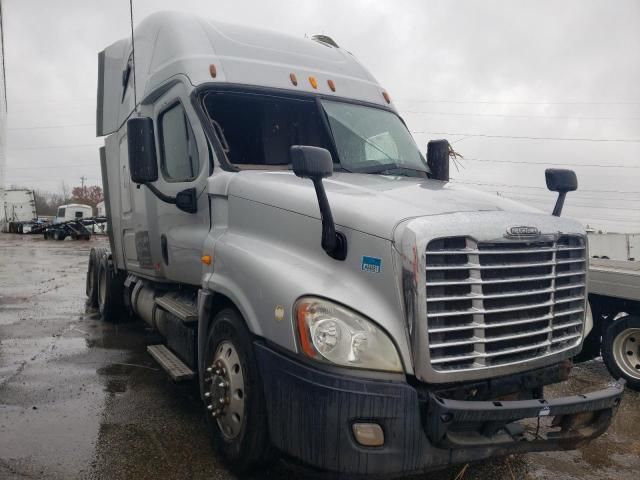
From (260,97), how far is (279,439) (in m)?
2.95

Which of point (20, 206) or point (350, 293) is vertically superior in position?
A: point (350, 293)

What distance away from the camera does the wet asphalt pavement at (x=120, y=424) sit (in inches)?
141

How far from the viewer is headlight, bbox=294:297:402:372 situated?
2.74m

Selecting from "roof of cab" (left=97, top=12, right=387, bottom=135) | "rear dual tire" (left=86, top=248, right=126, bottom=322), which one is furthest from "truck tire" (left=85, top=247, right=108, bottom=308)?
"roof of cab" (left=97, top=12, right=387, bottom=135)

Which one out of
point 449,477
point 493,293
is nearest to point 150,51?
point 493,293

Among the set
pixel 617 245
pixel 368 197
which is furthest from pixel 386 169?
pixel 617 245

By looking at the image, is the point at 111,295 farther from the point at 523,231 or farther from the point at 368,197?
the point at 523,231

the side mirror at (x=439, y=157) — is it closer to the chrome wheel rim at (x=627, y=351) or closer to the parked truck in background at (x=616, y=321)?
the parked truck in background at (x=616, y=321)

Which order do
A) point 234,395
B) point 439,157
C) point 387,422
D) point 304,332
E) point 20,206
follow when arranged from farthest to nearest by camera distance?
point 20,206 < point 439,157 < point 234,395 < point 304,332 < point 387,422

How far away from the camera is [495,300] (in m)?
2.94

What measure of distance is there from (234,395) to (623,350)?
4.61 meters

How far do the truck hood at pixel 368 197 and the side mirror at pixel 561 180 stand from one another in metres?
0.60

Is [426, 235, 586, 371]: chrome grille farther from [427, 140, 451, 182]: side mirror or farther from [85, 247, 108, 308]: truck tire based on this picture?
[85, 247, 108, 308]: truck tire

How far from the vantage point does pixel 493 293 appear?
9.57 ft
